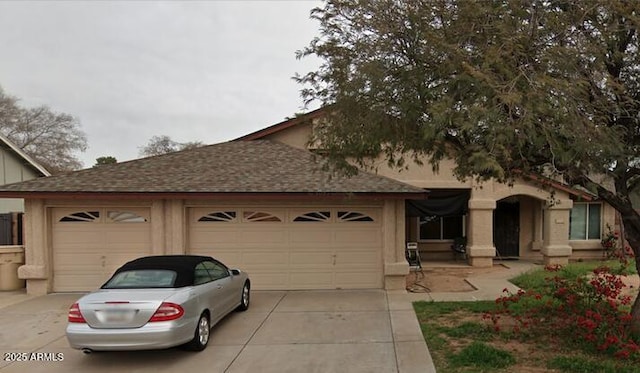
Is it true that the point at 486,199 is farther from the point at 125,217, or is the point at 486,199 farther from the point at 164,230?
the point at 125,217

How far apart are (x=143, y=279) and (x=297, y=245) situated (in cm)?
517

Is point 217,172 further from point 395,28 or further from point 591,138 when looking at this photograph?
point 591,138

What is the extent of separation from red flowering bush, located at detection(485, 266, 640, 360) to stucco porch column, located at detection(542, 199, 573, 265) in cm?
671

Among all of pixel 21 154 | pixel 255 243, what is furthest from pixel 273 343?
pixel 21 154

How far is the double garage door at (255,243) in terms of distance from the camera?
11133 mm

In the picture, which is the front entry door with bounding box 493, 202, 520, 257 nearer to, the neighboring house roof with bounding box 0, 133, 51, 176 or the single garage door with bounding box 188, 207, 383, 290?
the single garage door with bounding box 188, 207, 383, 290

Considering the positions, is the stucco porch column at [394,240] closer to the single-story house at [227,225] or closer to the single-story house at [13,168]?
the single-story house at [227,225]

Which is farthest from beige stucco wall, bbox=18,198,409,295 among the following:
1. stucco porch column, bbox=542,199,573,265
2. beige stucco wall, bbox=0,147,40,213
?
beige stucco wall, bbox=0,147,40,213

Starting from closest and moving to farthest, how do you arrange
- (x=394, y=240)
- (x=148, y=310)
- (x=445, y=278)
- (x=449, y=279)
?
(x=148, y=310) → (x=394, y=240) → (x=449, y=279) → (x=445, y=278)

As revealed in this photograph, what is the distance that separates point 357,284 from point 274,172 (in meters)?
4.05

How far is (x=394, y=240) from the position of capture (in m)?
11.0

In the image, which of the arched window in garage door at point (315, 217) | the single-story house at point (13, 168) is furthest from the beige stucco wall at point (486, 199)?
the single-story house at point (13, 168)

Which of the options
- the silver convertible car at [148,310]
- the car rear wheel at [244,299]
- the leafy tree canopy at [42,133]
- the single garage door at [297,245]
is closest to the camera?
the silver convertible car at [148,310]

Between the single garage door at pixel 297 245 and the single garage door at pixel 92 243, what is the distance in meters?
1.57
